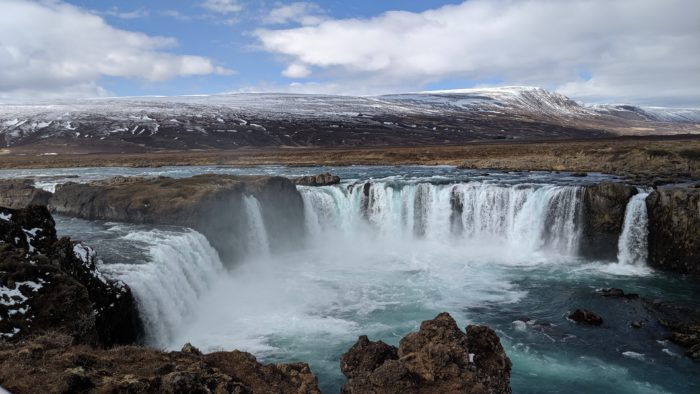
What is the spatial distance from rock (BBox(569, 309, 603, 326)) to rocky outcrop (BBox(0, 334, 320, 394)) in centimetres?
1320

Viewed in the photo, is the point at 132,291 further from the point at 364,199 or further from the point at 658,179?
the point at 658,179

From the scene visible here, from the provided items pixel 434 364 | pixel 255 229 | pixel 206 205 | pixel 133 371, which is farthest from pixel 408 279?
pixel 133 371

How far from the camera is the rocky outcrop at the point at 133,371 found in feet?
26.7

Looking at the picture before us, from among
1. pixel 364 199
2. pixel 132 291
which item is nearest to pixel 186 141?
pixel 364 199

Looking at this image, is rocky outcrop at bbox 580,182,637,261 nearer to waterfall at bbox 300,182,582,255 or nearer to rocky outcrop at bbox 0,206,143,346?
waterfall at bbox 300,182,582,255

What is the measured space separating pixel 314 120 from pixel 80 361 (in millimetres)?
156896

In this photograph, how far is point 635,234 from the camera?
91.2 feet

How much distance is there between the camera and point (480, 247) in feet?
108

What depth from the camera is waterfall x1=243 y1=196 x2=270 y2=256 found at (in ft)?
99.6

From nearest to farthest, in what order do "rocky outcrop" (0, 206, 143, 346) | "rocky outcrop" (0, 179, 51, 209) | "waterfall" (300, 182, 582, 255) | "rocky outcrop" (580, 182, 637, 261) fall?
"rocky outcrop" (0, 206, 143, 346) < "rocky outcrop" (580, 182, 637, 261) < "waterfall" (300, 182, 582, 255) < "rocky outcrop" (0, 179, 51, 209)

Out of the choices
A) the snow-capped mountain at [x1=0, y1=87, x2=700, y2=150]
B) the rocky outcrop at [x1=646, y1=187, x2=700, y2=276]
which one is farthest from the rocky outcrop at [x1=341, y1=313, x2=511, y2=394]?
the snow-capped mountain at [x1=0, y1=87, x2=700, y2=150]

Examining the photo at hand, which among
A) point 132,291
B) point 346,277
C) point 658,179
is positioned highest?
point 658,179

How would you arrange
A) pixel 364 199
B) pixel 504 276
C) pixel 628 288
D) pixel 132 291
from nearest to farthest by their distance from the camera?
pixel 132 291 < pixel 628 288 < pixel 504 276 < pixel 364 199

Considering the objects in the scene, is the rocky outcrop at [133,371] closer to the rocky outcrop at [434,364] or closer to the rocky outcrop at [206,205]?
the rocky outcrop at [434,364]
